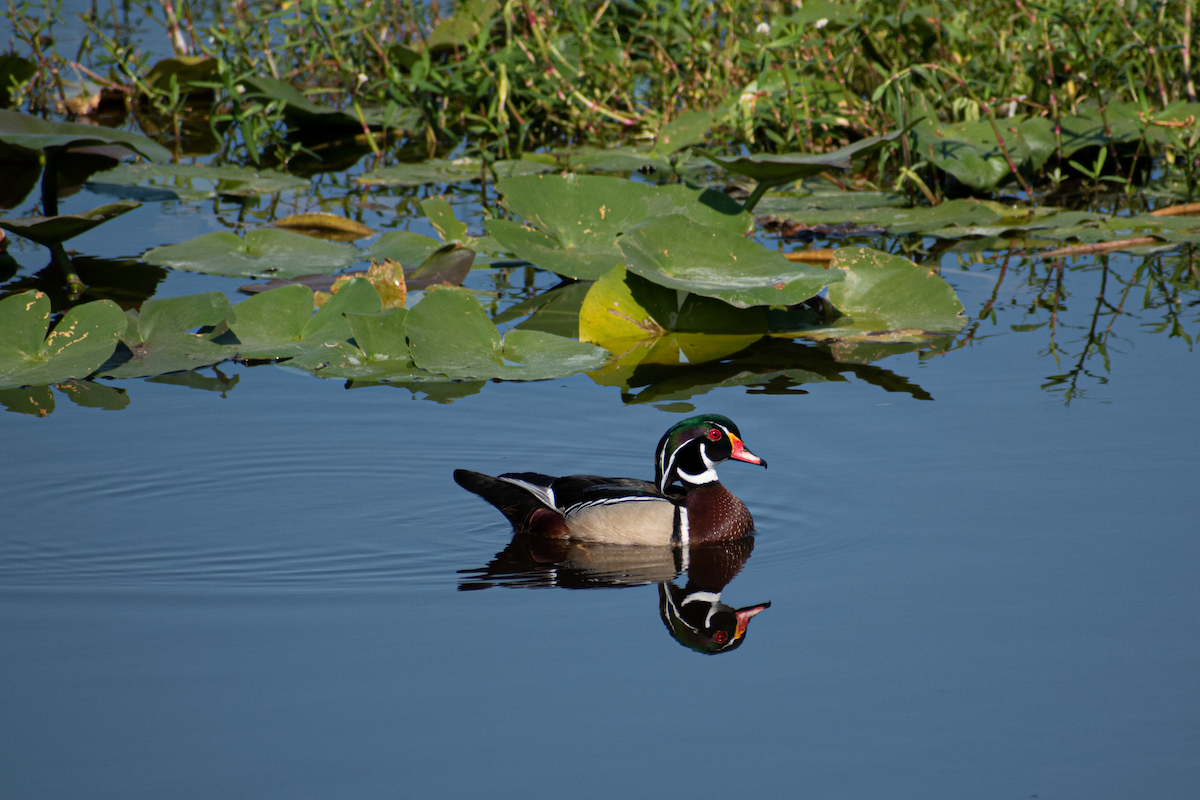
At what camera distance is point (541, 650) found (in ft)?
11.2

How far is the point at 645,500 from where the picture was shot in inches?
167

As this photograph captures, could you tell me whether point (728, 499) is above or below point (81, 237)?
above

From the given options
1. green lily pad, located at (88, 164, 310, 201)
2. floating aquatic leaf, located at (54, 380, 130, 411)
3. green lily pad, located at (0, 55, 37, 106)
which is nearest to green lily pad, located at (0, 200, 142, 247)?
floating aquatic leaf, located at (54, 380, 130, 411)

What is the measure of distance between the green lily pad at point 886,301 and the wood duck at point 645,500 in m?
1.73

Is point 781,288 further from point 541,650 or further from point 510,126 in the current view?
point 510,126

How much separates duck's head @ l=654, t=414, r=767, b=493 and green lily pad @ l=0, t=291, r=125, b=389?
7.50 ft

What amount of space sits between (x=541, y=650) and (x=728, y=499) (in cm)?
106

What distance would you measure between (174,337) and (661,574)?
8.53ft

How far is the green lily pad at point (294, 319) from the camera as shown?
5.68 meters

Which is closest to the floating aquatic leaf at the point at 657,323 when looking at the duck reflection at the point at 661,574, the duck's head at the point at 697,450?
the duck's head at the point at 697,450

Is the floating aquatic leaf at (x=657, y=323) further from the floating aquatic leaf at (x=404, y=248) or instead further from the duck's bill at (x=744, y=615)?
the duck's bill at (x=744, y=615)

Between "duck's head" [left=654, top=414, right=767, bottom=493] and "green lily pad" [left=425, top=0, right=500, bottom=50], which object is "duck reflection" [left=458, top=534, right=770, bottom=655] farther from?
"green lily pad" [left=425, top=0, right=500, bottom=50]

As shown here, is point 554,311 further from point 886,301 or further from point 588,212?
point 886,301

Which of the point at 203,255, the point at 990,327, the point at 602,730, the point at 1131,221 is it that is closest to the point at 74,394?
the point at 203,255
